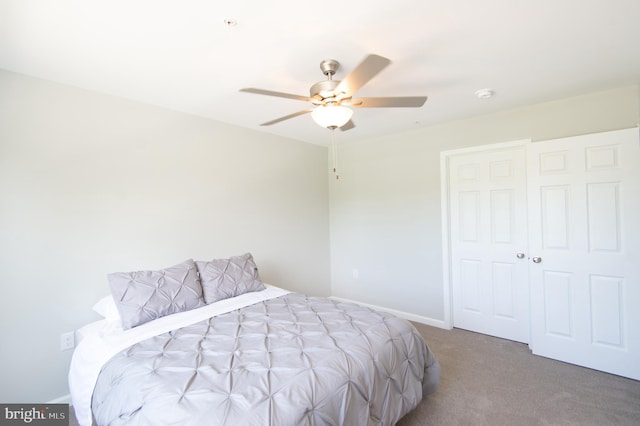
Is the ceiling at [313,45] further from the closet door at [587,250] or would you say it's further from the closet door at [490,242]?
the closet door at [490,242]

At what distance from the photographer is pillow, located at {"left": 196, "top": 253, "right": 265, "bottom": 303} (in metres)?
2.54

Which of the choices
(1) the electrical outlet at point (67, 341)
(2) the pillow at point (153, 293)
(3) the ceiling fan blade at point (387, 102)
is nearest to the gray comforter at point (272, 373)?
(2) the pillow at point (153, 293)

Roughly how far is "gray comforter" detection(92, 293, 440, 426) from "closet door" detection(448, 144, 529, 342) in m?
1.54

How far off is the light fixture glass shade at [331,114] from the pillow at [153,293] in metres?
1.66

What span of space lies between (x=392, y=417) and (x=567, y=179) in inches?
99.4

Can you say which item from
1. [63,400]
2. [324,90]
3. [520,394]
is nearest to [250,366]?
[324,90]

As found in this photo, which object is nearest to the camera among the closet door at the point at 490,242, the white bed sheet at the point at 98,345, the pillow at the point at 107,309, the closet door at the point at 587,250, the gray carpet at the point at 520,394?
the white bed sheet at the point at 98,345

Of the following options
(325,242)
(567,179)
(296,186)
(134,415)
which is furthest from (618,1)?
(325,242)

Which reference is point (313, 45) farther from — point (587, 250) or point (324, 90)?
point (587, 250)

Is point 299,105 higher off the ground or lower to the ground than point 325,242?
higher

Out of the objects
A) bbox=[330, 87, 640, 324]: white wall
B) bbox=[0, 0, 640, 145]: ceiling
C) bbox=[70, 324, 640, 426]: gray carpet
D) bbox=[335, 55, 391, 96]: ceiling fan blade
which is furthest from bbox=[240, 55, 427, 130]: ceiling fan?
bbox=[70, 324, 640, 426]: gray carpet

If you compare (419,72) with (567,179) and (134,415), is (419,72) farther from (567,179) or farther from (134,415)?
(134,415)

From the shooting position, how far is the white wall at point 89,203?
6.71ft

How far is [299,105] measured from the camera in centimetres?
274
